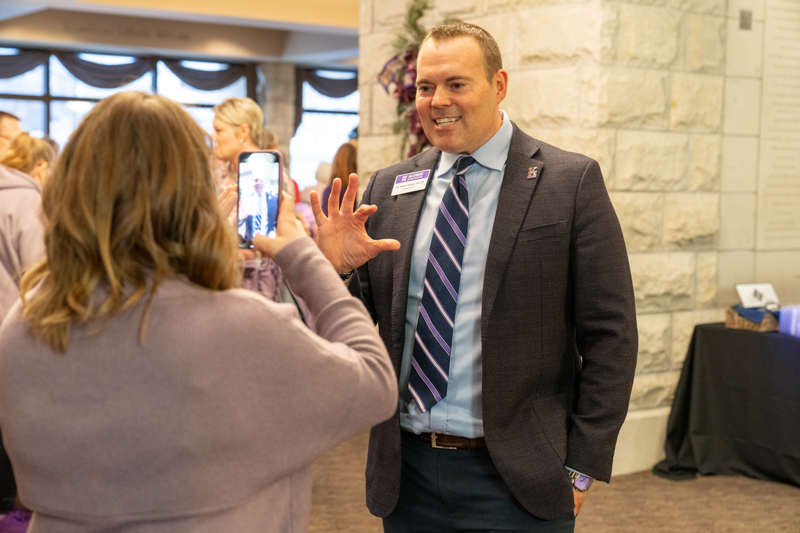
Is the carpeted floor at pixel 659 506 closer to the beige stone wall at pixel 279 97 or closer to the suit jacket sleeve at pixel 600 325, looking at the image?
the suit jacket sleeve at pixel 600 325

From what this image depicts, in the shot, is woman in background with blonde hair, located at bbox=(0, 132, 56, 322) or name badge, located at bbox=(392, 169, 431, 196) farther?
woman in background with blonde hair, located at bbox=(0, 132, 56, 322)

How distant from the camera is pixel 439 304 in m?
1.72

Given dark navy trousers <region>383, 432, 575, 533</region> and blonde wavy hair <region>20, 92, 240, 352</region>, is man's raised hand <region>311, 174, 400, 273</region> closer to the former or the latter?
dark navy trousers <region>383, 432, 575, 533</region>

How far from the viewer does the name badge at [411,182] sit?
1878 mm

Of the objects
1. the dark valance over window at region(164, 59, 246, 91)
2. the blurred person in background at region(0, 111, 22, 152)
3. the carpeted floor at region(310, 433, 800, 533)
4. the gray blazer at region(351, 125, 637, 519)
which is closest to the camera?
the gray blazer at region(351, 125, 637, 519)

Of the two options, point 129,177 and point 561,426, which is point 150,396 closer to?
point 129,177

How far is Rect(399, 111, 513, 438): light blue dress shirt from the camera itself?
1.68 metres

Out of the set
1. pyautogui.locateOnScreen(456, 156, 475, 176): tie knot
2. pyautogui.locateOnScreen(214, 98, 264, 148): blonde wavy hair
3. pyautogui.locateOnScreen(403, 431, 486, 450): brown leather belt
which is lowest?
pyautogui.locateOnScreen(403, 431, 486, 450): brown leather belt

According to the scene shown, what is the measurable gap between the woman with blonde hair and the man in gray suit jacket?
1.87ft

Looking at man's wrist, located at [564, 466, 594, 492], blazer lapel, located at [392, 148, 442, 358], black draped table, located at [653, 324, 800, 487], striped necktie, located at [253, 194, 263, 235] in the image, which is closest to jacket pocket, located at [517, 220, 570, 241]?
blazer lapel, located at [392, 148, 442, 358]

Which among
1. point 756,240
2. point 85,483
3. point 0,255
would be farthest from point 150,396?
point 756,240

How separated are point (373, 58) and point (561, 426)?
3.22 m

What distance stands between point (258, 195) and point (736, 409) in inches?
113

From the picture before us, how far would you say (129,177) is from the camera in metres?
1.04
